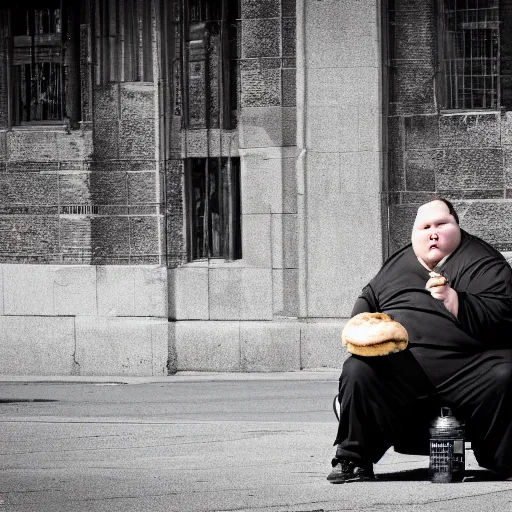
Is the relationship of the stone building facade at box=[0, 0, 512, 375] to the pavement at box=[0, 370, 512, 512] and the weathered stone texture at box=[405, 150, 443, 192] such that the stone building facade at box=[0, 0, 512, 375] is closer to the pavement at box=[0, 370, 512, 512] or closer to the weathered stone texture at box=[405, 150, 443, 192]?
the weathered stone texture at box=[405, 150, 443, 192]

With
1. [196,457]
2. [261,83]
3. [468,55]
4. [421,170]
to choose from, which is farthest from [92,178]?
[196,457]

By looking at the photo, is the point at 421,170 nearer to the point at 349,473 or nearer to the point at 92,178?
the point at 92,178

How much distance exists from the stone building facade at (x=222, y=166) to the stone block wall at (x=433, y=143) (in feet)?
0.06

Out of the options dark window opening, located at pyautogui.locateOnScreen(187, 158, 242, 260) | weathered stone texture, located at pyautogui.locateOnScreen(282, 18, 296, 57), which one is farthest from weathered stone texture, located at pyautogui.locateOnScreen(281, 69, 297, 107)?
dark window opening, located at pyautogui.locateOnScreen(187, 158, 242, 260)

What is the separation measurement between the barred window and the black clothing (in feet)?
22.8

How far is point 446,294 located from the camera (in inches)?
308

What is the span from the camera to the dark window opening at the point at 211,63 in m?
15.4

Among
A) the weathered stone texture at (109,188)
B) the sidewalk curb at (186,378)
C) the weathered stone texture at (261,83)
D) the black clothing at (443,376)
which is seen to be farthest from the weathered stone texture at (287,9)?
the black clothing at (443,376)

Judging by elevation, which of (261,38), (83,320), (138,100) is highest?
(261,38)

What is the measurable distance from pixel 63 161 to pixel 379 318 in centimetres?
824

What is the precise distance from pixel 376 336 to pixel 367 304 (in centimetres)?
51

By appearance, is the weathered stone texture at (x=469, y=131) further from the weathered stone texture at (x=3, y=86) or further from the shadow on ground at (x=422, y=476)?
the shadow on ground at (x=422, y=476)

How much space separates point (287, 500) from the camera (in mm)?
7758

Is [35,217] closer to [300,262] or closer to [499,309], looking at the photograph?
[300,262]
